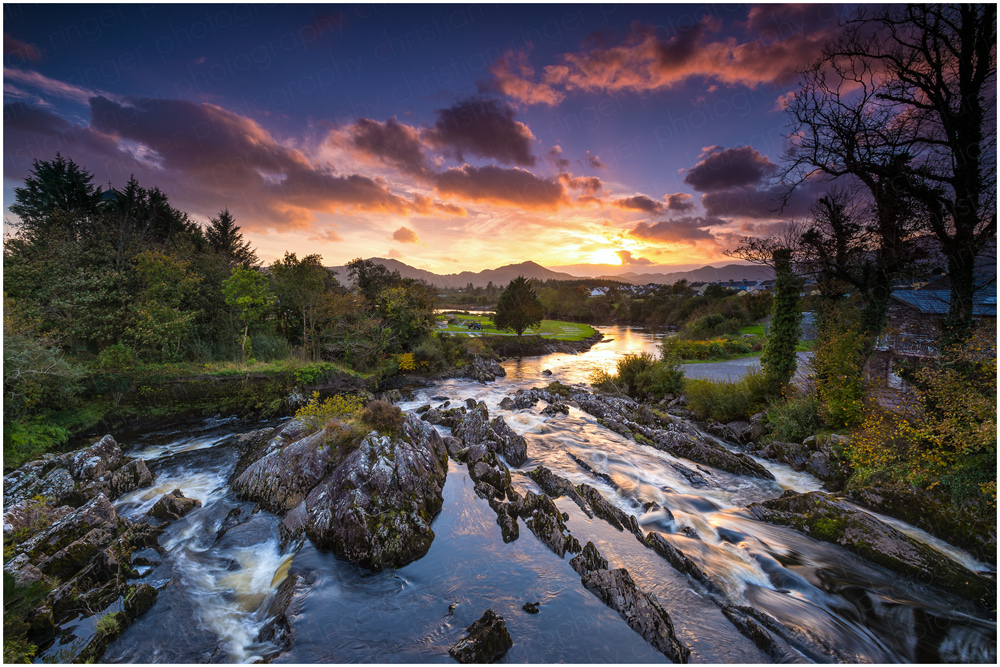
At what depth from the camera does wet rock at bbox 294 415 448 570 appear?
26.5 feet

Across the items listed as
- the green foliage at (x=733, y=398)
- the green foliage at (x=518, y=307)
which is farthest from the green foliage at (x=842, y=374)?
the green foliage at (x=518, y=307)

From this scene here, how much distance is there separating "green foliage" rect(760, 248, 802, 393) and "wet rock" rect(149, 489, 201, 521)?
22.7 m

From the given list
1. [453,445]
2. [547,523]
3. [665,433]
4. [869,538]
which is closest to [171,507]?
[453,445]

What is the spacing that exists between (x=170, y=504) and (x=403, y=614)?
7842 millimetres

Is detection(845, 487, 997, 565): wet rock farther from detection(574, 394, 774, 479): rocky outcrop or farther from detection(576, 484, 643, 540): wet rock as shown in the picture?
detection(576, 484, 643, 540): wet rock

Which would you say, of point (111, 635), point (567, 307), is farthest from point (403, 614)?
point (567, 307)

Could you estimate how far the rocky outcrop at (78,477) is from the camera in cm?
914

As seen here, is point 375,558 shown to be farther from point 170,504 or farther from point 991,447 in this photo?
point 991,447

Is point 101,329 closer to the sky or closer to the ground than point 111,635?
closer to the sky

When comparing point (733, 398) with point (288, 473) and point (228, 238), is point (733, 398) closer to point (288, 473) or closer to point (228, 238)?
point (288, 473)

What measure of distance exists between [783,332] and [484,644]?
16.8 meters

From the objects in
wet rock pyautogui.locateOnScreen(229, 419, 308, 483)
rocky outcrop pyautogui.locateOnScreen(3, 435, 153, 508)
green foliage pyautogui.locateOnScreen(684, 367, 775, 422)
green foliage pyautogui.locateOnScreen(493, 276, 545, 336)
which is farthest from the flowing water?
green foliage pyautogui.locateOnScreen(493, 276, 545, 336)

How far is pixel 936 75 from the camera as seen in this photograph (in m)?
8.29

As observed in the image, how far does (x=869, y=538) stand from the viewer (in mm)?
7926
